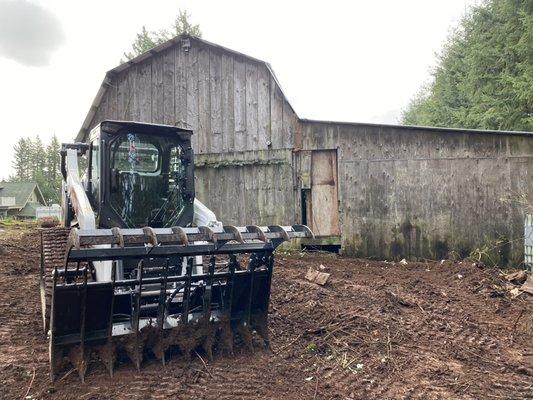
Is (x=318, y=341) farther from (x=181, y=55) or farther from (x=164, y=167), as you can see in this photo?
(x=181, y=55)

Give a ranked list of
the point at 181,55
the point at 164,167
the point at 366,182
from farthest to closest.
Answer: the point at 181,55 → the point at 366,182 → the point at 164,167

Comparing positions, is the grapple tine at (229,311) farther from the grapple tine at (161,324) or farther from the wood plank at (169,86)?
Answer: the wood plank at (169,86)

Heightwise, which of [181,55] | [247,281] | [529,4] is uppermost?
[529,4]

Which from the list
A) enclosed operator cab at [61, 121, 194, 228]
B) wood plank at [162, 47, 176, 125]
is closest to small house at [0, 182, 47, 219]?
wood plank at [162, 47, 176, 125]

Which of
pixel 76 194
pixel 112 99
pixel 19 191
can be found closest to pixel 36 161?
pixel 19 191

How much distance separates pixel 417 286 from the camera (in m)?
7.46

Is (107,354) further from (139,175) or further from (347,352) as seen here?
(347,352)

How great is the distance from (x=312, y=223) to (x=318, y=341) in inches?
230

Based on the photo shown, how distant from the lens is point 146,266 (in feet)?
16.3

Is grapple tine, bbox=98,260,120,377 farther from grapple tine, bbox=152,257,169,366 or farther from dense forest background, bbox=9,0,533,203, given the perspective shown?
dense forest background, bbox=9,0,533,203

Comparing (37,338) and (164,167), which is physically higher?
(164,167)

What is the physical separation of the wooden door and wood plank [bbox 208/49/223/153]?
2.73 meters

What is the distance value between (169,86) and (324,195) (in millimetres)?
5389

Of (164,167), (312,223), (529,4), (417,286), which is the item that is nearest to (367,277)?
(417,286)
